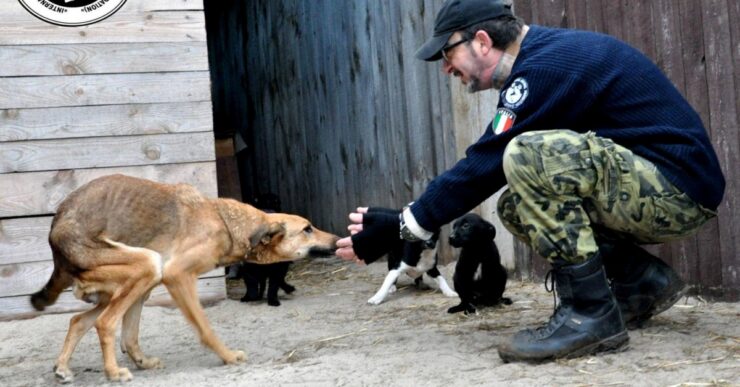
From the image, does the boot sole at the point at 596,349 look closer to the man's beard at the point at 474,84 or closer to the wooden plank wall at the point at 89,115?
the man's beard at the point at 474,84

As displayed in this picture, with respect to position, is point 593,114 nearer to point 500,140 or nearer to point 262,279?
point 500,140

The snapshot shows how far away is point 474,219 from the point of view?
644 cm

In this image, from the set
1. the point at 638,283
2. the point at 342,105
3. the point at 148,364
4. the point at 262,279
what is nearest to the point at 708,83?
the point at 638,283

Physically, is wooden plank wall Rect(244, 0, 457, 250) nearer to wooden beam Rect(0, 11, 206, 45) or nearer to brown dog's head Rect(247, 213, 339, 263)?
wooden beam Rect(0, 11, 206, 45)

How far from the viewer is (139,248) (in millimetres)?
5156

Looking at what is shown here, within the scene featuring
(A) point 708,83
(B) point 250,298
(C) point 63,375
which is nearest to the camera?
(C) point 63,375

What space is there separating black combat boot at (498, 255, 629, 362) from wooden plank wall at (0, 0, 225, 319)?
375cm

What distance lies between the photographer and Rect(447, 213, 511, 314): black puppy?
6.25m

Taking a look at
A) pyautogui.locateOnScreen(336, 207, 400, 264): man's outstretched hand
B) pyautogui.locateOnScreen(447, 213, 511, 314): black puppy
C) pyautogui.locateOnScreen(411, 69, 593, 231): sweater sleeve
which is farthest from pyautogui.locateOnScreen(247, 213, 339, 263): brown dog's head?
pyautogui.locateOnScreen(411, 69, 593, 231): sweater sleeve

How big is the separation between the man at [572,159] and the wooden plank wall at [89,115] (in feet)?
10.8

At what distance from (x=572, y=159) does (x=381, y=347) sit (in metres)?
1.52

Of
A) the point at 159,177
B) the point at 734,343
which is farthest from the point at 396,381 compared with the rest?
the point at 159,177

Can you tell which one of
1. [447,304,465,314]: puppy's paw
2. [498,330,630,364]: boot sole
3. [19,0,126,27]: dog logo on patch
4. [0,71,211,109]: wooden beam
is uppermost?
[19,0,126,27]: dog logo on patch

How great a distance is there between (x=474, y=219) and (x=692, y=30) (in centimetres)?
186
